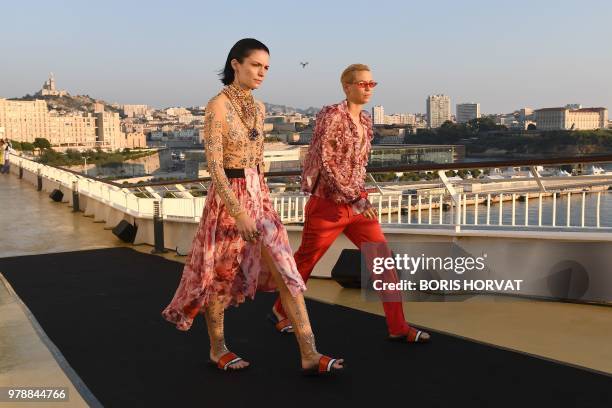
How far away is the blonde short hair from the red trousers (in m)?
0.65

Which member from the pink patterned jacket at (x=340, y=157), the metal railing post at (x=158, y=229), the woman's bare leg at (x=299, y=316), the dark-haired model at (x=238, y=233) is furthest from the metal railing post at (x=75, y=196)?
the woman's bare leg at (x=299, y=316)

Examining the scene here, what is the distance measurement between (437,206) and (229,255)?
143 inches

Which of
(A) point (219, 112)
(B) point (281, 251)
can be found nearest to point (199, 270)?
(B) point (281, 251)

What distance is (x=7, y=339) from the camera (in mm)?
3520

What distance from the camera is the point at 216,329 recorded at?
299 centimetres

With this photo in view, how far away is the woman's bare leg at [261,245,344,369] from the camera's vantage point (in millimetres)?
2773

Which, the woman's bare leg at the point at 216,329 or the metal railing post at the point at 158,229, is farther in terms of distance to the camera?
the metal railing post at the point at 158,229

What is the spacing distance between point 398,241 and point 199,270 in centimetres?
239

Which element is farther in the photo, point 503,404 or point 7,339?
point 7,339

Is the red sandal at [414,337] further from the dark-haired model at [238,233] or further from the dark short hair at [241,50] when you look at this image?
the dark short hair at [241,50]

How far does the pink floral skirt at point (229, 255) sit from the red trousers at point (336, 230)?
554 millimetres

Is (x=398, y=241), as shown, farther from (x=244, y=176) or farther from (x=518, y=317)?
(x=244, y=176)

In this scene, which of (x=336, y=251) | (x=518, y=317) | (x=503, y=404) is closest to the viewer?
(x=503, y=404)

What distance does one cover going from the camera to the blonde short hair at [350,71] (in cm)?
338
